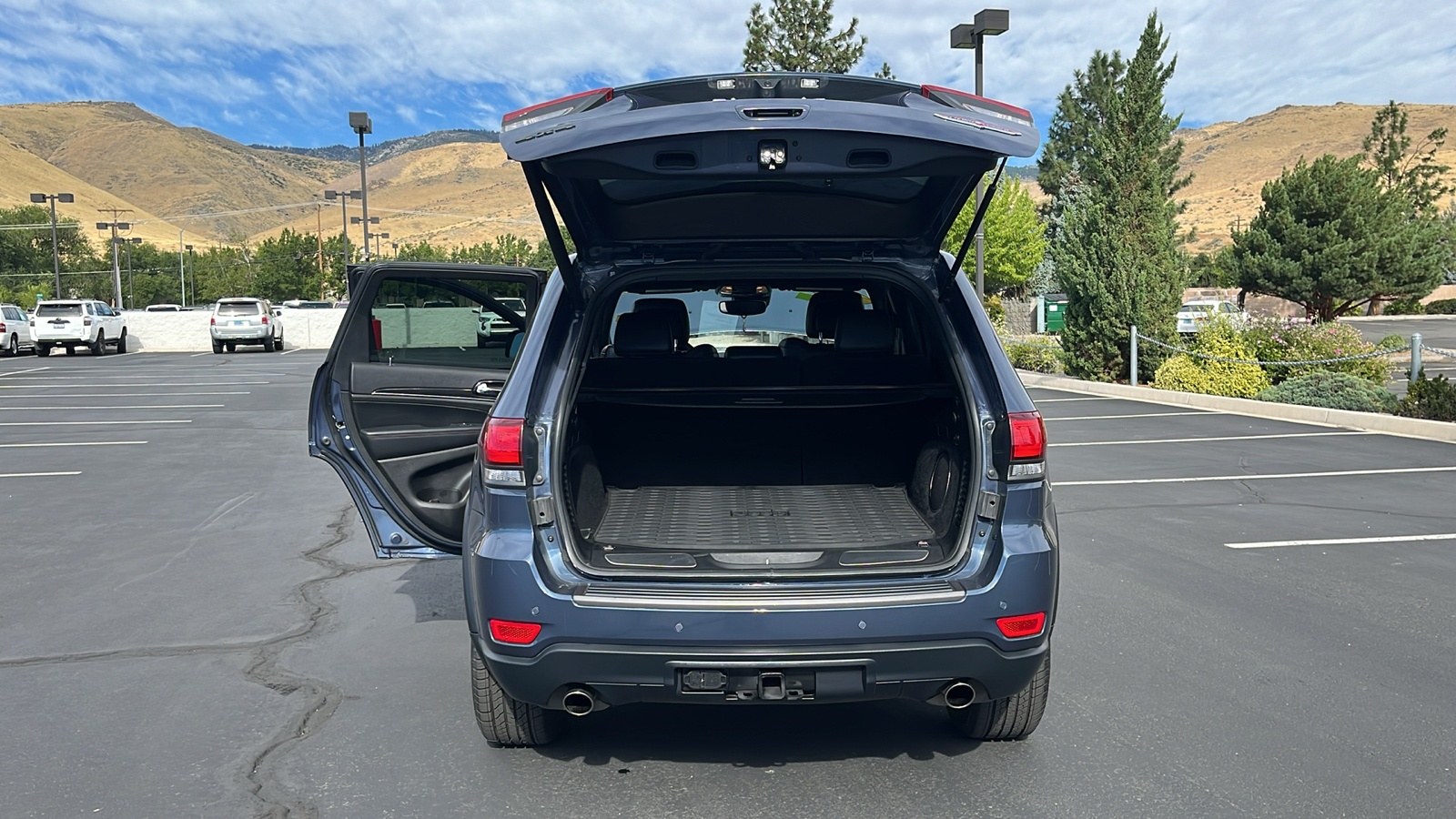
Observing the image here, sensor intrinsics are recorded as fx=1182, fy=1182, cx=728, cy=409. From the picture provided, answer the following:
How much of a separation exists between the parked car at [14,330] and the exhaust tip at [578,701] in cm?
3754

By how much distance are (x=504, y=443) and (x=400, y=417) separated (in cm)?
199

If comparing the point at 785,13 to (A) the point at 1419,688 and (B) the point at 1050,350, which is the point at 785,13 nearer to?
(B) the point at 1050,350

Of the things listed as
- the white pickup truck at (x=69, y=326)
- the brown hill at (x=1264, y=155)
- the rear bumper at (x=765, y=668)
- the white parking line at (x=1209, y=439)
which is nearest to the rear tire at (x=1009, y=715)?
the rear bumper at (x=765, y=668)

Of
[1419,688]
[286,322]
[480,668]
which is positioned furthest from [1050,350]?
[286,322]

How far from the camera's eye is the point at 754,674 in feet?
11.3

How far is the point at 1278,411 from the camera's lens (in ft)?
49.6

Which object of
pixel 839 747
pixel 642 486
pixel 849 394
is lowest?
pixel 839 747

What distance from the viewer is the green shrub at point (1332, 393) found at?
14.5 meters

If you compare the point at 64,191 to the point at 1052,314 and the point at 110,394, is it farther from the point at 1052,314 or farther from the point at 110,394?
the point at 110,394

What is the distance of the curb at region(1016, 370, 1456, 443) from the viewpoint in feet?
42.3

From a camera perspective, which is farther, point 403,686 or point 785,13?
point 785,13

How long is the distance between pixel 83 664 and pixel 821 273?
3656 millimetres

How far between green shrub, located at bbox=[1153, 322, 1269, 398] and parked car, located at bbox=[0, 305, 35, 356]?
32553mm

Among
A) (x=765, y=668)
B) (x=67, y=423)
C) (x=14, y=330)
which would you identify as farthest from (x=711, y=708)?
Result: (x=14, y=330)
